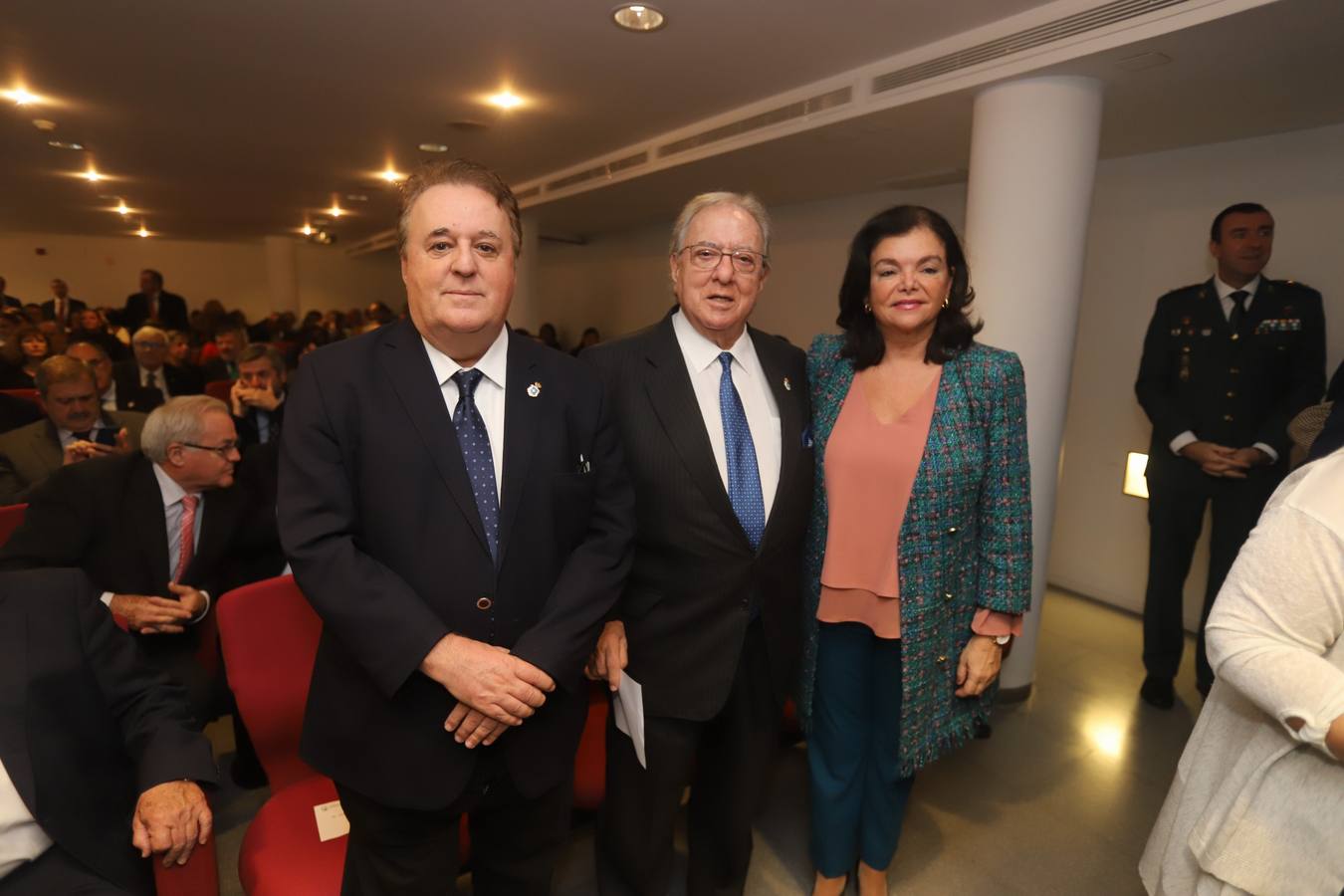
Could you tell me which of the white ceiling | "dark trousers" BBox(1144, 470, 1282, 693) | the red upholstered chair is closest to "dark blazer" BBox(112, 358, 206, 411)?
the red upholstered chair

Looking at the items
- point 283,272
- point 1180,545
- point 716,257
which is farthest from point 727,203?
point 283,272

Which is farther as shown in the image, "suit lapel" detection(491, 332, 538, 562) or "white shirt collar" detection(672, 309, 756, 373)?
"white shirt collar" detection(672, 309, 756, 373)

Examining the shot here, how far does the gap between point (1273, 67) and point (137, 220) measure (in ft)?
42.2

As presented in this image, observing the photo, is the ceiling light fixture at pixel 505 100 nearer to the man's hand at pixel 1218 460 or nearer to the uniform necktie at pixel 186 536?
the uniform necktie at pixel 186 536

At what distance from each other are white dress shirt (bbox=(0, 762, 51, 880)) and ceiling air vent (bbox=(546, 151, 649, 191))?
4870mm

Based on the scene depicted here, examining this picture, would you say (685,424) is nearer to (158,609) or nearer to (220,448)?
(220,448)

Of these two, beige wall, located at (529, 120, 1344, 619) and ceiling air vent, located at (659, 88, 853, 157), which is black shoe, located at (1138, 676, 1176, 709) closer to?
beige wall, located at (529, 120, 1344, 619)

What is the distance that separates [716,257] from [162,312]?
11.0 meters

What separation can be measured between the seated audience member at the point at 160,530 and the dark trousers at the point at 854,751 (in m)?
1.92

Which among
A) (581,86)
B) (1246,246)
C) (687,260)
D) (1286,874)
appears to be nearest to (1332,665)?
(1286,874)

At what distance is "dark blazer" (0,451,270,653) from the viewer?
208 centimetres

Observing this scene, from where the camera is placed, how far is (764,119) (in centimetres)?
415

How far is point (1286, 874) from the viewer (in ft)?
3.59

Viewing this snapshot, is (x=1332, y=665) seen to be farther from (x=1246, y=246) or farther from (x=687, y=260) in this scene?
(x=1246, y=246)
